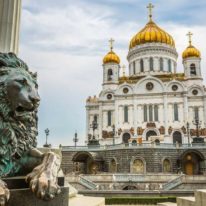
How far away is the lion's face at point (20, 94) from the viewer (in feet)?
10.5

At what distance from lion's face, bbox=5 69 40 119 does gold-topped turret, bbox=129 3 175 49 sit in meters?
57.3

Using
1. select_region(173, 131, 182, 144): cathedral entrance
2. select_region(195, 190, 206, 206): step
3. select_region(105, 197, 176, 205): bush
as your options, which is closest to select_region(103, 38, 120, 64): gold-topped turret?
select_region(173, 131, 182, 144): cathedral entrance

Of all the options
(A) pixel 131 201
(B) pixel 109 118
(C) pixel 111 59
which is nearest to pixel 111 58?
(C) pixel 111 59

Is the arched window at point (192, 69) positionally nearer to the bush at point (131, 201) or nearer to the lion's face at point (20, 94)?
the bush at point (131, 201)

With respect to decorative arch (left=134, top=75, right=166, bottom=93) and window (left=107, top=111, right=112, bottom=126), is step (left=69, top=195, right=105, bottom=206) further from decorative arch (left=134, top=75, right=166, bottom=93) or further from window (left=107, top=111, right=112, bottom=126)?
window (left=107, top=111, right=112, bottom=126)

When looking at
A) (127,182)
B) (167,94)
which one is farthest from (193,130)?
(127,182)

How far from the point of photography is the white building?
4941 cm

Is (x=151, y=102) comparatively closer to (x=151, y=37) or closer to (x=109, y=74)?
(x=109, y=74)

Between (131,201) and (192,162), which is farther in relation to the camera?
(192,162)

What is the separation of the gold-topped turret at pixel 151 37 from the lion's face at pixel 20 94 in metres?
57.3

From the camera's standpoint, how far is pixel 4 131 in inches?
125

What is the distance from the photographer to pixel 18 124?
3.33m

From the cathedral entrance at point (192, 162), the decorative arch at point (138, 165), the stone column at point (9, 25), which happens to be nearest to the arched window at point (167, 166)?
the cathedral entrance at point (192, 162)

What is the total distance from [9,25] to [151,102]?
149ft
